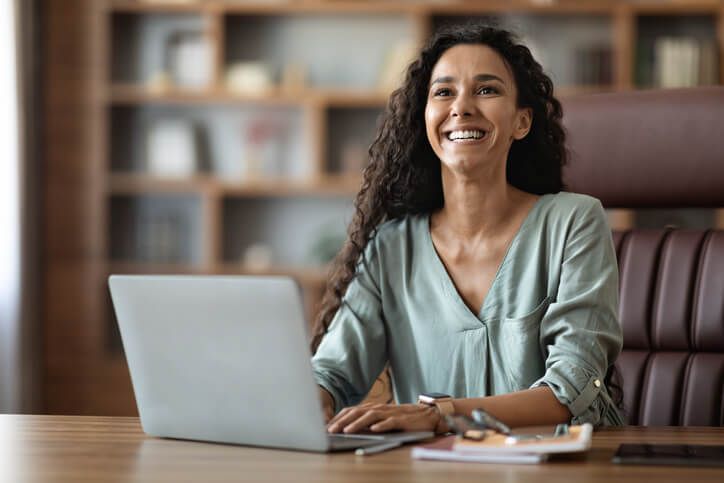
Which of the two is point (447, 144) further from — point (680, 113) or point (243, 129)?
point (243, 129)

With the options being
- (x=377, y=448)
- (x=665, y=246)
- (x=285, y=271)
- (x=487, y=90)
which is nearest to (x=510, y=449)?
(x=377, y=448)

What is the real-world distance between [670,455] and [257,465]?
18.5 inches

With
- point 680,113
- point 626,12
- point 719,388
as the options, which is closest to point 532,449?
point 719,388

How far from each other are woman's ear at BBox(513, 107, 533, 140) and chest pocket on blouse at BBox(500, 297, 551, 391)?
0.35m

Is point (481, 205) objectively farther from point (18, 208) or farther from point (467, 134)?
point (18, 208)

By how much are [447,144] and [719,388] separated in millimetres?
735

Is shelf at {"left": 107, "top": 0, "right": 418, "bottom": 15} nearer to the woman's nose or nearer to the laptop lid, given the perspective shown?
the woman's nose

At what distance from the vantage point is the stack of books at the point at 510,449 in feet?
3.32

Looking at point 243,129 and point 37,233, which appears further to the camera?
point 243,129

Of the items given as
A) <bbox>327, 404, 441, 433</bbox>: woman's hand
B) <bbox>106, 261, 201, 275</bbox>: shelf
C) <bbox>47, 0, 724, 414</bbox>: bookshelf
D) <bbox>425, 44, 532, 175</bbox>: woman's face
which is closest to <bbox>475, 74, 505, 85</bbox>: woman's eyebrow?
<bbox>425, 44, 532, 175</bbox>: woman's face

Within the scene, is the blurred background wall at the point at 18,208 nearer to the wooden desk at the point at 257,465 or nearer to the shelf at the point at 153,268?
the shelf at the point at 153,268

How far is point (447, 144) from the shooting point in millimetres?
1645

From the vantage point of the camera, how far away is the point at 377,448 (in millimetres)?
1081

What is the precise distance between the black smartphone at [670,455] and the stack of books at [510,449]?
0.16 feet
